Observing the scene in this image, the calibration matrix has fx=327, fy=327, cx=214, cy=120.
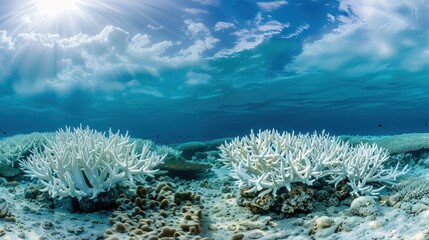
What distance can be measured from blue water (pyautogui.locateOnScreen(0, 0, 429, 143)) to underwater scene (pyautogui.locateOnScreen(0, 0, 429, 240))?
13 centimetres

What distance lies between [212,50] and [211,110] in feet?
91.6

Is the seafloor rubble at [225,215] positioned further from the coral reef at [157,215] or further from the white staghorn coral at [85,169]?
the white staghorn coral at [85,169]

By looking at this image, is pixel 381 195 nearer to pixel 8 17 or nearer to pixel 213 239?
pixel 213 239

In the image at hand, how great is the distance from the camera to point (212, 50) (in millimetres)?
25562

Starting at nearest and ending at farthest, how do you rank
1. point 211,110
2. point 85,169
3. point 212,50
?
point 85,169 < point 212,50 < point 211,110

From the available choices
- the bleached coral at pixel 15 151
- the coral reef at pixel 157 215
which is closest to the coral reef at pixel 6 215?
the coral reef at pixel 157 215

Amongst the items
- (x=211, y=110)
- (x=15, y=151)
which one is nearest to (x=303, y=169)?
(x=15, y=151)

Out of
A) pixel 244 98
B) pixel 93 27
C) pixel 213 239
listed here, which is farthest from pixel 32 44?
pixel 213 239

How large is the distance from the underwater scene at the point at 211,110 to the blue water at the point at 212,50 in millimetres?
131

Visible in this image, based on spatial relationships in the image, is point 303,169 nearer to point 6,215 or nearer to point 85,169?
point 85,169

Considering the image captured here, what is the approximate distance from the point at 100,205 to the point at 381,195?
16.0ft

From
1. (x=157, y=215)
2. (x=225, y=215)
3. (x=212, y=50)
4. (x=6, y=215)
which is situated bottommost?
(x=225, y=215)

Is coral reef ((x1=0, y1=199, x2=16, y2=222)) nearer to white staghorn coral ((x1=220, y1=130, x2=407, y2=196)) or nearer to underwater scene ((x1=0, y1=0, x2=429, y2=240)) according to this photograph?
underwater scene ((x1=0, y1=0, x2=429, y2=240))

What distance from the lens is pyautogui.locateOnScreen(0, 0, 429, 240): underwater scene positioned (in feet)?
16.8
